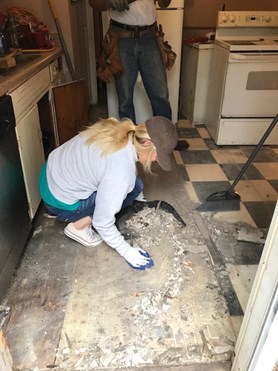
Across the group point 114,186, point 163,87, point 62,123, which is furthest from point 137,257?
point 163,87

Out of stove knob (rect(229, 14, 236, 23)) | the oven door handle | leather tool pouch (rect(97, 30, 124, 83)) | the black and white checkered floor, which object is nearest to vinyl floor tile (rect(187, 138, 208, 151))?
the black and white checkered floor

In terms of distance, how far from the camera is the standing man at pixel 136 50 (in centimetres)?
200

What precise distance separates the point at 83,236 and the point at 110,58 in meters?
1.29

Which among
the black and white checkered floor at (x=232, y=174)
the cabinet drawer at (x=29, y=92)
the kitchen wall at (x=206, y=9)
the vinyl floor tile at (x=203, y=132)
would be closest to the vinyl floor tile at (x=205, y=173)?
the black and white checkered floor at (x=232, y=174)

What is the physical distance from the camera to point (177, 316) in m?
1.15

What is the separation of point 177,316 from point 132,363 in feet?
0.77

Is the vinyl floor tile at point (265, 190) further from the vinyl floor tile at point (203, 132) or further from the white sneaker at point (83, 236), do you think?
the white sneaker at point (83, 236)

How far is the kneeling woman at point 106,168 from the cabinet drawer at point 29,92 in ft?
0.76

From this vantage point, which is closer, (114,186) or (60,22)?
(114,186)

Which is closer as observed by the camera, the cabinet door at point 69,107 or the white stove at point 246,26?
the cabinet door at point 69,107

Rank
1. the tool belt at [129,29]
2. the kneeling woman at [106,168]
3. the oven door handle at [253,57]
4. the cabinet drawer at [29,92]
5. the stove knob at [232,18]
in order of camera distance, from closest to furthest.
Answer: the kneeling woman at [106,168]
the cabinet drawer at [29,92]
the tool belt at [129,29]
the oven door handle at [253,57]
the stove knob at [232,18]

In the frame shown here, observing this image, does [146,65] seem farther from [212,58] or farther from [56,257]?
[56,257]

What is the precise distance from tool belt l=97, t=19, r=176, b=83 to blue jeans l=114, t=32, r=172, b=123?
0.09 ft

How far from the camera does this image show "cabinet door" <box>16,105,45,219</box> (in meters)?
1.35
